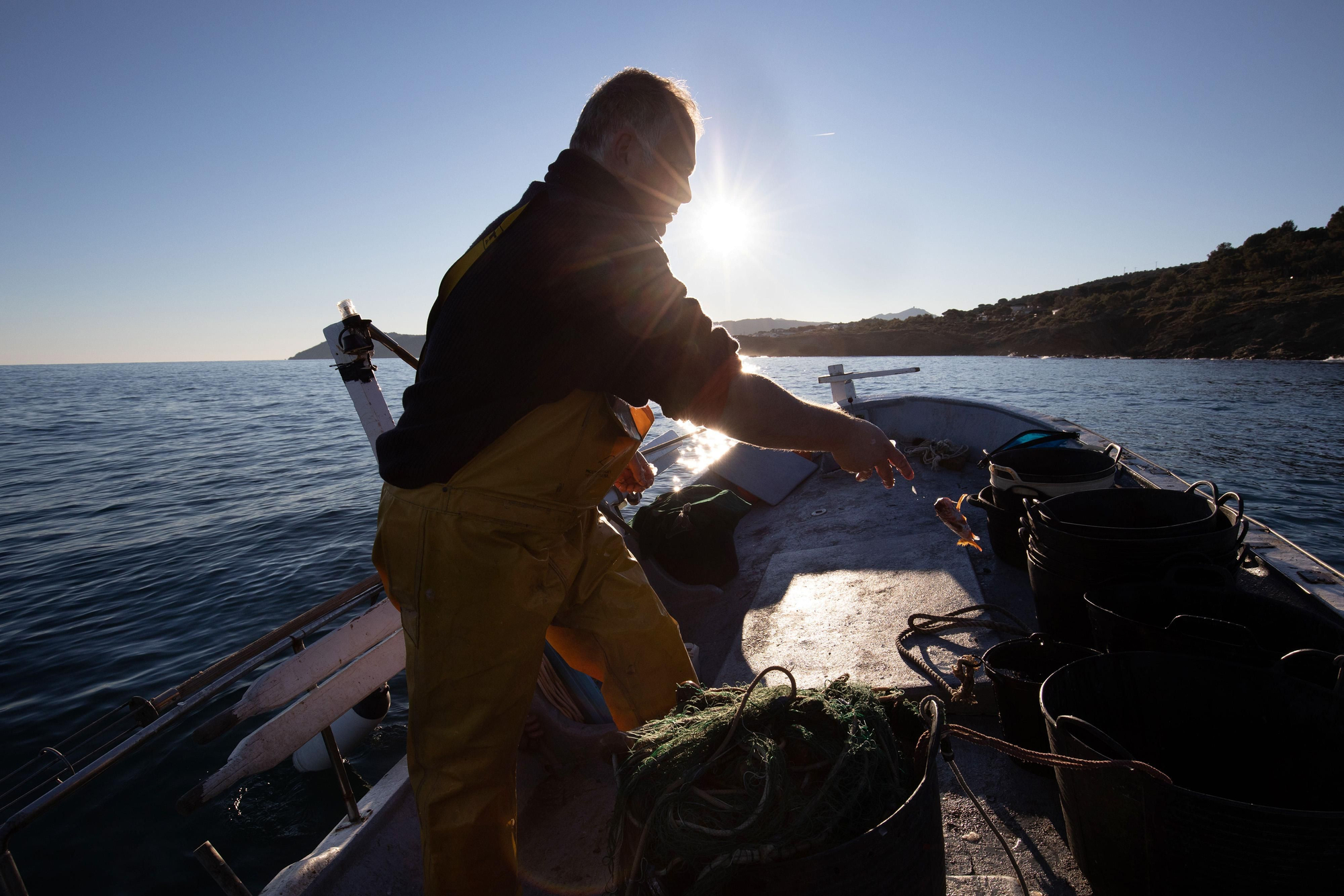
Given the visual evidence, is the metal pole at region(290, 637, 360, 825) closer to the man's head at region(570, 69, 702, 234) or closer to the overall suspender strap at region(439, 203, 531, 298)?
the overall suspender strap at region(439, 203, 531, 298)

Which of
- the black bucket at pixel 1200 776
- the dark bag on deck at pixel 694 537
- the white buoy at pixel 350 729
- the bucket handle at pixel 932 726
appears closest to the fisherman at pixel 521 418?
the bucket handle at pixel 932 726

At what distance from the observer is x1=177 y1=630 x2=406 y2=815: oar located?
5.20 feet

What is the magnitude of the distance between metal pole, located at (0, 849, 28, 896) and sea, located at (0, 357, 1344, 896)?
257 cm

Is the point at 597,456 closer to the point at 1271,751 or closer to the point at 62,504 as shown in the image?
the point at 1271,751

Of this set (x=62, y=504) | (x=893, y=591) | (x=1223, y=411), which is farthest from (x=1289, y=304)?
(x=62, y=504)

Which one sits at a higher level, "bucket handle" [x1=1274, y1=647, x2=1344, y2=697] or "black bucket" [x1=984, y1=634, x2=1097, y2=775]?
"bucket handle" [x1=1274, y1=647, x2=1344, y2=697]

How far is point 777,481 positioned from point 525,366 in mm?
5137

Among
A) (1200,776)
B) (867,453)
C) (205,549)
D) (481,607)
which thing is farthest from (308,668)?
(205,549)

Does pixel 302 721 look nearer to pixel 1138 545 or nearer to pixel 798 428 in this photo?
pixel 798 428

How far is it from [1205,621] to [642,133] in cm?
192

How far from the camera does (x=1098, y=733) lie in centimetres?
134

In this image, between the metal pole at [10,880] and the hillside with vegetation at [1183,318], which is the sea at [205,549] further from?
the hillside with vegetation at [1183,318]

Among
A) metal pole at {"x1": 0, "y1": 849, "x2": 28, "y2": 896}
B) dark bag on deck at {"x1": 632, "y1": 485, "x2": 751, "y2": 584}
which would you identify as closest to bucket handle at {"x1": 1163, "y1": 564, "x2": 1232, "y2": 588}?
dark bag on deck at {"x1": 632, "y1": 485, "x2": 751, "y2": 584}

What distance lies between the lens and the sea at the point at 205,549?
3.95 m
